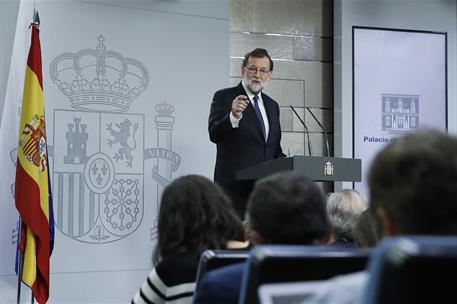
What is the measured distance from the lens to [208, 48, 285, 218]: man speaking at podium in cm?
549

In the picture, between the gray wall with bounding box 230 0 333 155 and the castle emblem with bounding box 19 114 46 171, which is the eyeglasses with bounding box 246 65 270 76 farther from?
the gray wall with bounding box 230 0 333 155

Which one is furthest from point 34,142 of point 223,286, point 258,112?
point 223,286

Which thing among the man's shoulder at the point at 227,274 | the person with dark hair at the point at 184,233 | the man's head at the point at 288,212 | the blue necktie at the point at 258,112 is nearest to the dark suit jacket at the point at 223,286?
the man's shoulder at the point at 227,274

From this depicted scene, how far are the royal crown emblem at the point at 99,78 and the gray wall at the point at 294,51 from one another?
1.11m

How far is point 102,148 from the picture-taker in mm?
6465

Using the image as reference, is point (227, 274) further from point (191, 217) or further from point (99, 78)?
point (99, 78)

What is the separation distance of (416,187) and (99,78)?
5700 mm

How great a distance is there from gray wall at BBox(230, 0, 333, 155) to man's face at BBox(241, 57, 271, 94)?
169 cm

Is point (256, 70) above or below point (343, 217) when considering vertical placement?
above

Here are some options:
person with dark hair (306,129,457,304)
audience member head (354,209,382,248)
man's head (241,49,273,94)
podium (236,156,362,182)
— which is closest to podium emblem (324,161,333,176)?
podium (236,156,362,182)

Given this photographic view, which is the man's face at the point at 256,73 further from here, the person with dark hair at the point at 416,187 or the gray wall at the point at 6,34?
the person with dark hair at the point at 416,187

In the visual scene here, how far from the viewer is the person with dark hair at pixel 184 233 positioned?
2.36m

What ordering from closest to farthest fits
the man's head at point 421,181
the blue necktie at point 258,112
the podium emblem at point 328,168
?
the man's head at point 421,181 → the podium emblem at point 328,168 → the blue necktie at point 258,112

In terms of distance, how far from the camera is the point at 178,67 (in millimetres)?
6852
